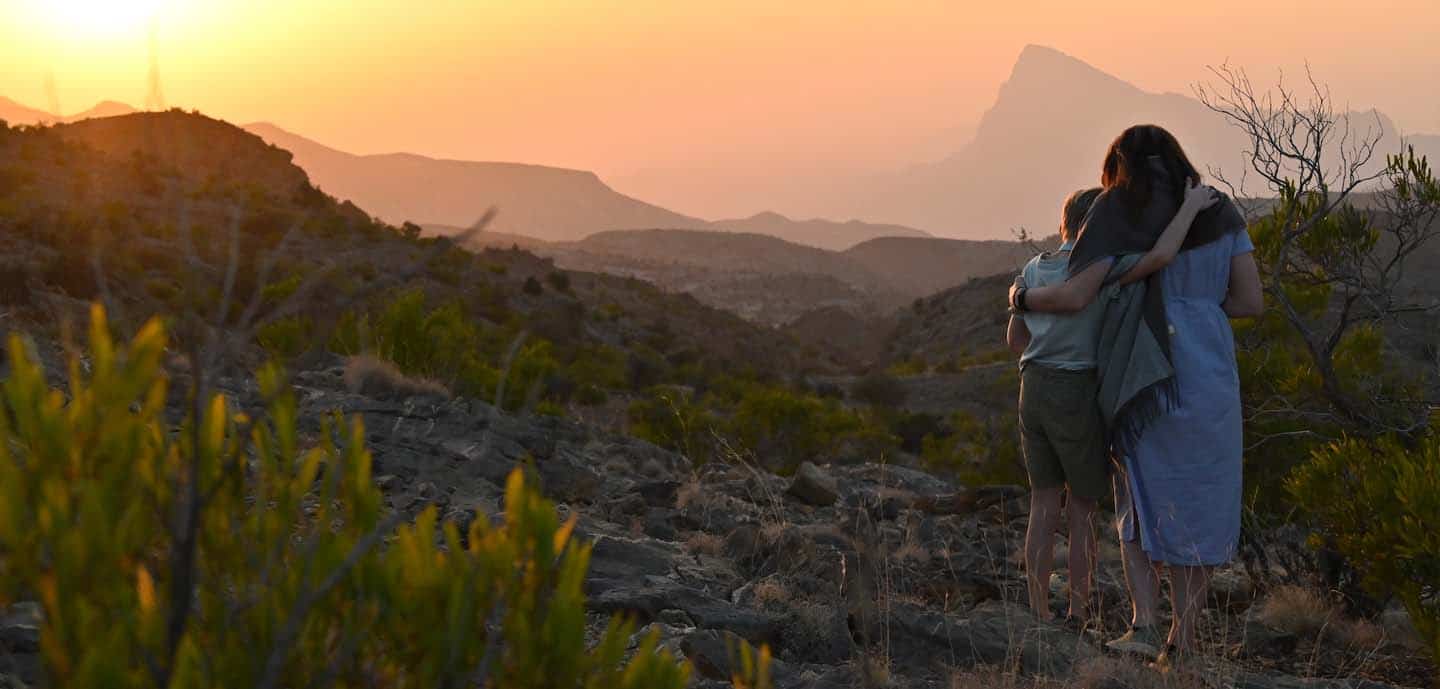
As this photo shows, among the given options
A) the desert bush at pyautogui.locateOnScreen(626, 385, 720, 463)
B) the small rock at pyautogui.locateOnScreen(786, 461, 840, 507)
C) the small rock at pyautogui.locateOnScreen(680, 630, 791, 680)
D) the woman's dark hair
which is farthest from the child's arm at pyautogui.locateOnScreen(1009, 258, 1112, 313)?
the desert bush at pyautogui.locateOnScreen(626, 385, 720, 463)

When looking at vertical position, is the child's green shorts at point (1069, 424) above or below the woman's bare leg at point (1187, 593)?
above

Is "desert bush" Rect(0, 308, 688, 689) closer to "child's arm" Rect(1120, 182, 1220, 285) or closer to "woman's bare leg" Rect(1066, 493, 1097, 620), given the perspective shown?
"child's arm" Rect(1120, 182, 1220, 285)

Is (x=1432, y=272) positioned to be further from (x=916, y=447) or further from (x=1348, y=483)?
(x=1348, y=483)

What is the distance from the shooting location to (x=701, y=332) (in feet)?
107

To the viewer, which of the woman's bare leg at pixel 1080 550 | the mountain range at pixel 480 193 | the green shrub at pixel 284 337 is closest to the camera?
the woman's bare leg at pixel 1080 550

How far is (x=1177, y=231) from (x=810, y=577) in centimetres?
214

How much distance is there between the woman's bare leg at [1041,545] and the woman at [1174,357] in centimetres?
38

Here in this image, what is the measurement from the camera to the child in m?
3.85

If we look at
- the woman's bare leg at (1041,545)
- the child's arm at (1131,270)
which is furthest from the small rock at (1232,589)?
the child's arm at (1131,270)

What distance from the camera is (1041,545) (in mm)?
4094

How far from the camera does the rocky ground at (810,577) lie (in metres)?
3.39

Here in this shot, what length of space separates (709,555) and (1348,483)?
2.80 meters

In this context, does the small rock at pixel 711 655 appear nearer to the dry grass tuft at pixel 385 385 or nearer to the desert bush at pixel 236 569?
the desert bush at pixel 236 569

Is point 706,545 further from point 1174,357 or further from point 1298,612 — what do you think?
point 1298,612
